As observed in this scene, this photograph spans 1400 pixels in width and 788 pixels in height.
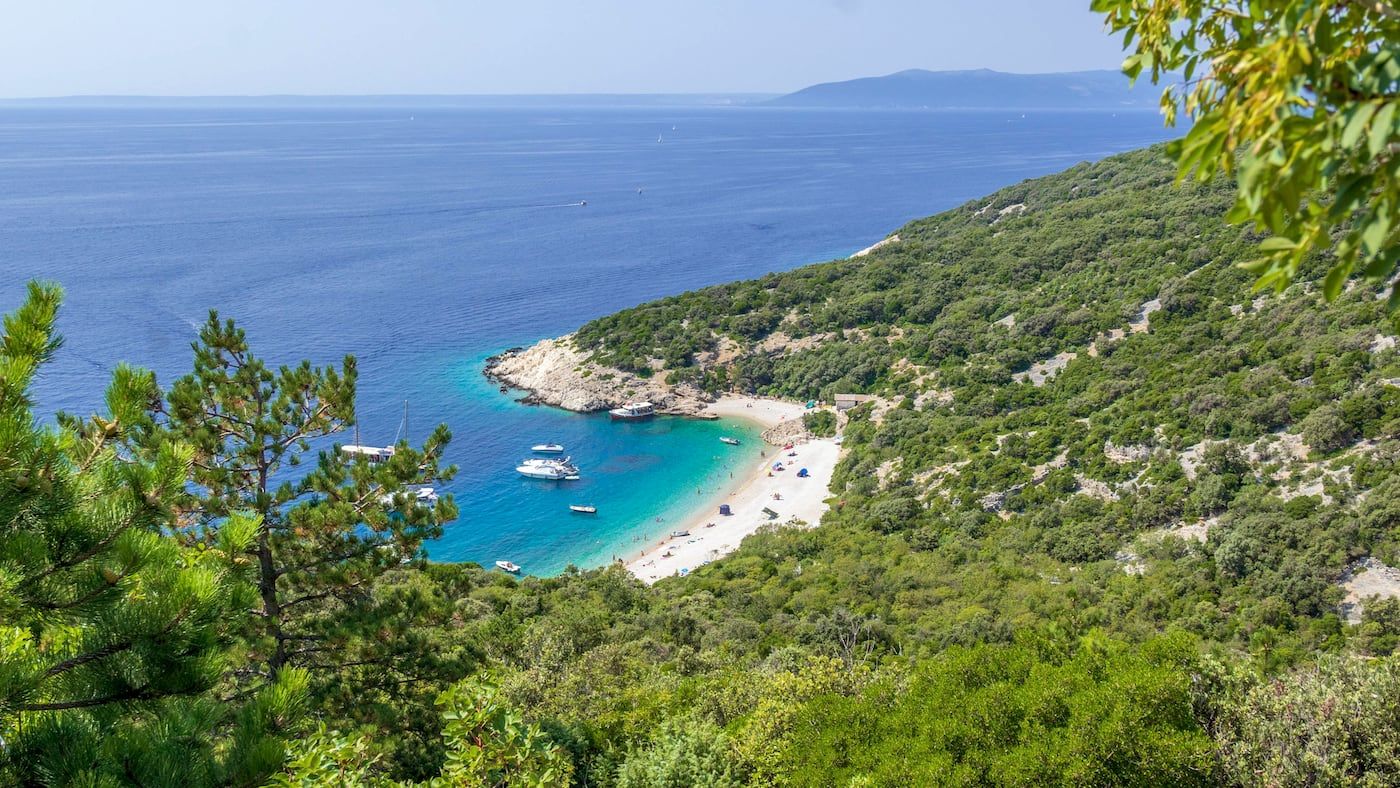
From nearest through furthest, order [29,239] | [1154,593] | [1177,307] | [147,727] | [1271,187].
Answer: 1. [1271,187]
2. [147,727]
3. [1154,593]
4. [1177,307]
5. [29,239]

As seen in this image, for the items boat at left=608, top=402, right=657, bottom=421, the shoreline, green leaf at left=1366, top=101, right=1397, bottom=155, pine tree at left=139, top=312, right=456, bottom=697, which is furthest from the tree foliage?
boat at left=608, top=402, right=657, bottom=421

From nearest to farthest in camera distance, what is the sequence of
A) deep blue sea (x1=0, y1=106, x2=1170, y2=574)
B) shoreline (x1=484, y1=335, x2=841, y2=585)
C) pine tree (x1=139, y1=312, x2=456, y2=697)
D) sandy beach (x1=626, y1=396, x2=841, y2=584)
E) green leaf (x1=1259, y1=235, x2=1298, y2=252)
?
green leaf (x1=1259, y1=235, x2=1298, y2=252), pine tree (x1=139, y1=312, x2=456, y2=697), sandy beach (x1=626, y1=396, x2=841, y2=584), shoreline (x1=484, y1=335, x2=841, y2=585), deep blue sea (x1=0, y1=106, x2=1170, y2=574)

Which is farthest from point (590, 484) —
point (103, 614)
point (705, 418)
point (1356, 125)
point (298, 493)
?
point (1356, 125)

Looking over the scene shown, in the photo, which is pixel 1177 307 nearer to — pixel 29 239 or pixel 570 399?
pixel 570 399

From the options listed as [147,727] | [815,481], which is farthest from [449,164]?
[147,727]

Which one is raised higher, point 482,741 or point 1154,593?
point 482,741

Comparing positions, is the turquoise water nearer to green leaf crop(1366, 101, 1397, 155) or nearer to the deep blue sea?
the deep blue sea

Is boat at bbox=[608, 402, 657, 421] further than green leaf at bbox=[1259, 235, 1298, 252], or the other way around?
boat at bbox=[608, 402, 657, 421]

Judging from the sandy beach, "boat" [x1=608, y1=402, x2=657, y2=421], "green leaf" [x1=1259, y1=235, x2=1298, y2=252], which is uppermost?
"green leaf" [x1=1259, y1=235, x2=1298, y2=252]
